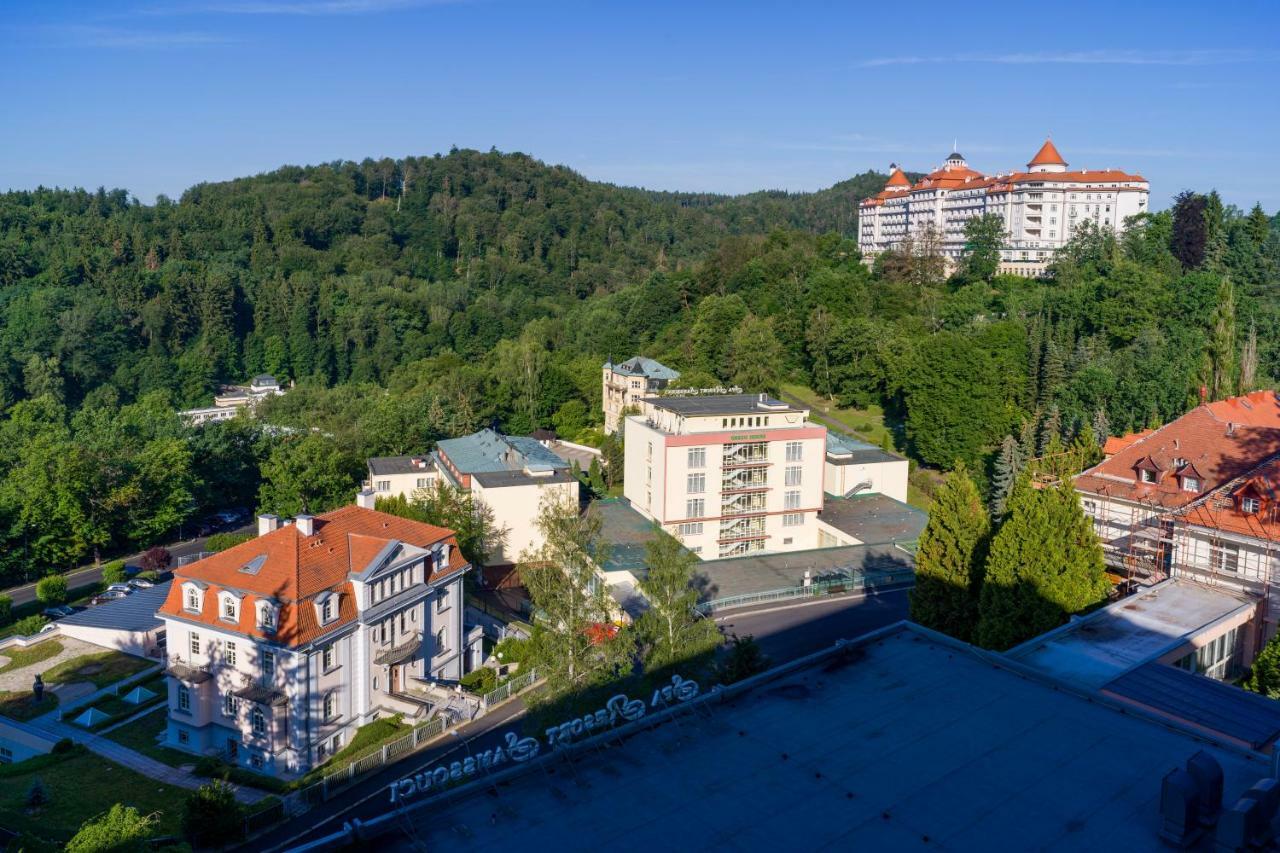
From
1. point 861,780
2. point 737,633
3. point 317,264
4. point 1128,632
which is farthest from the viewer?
point 317,264

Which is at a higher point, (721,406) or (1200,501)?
(721,406)

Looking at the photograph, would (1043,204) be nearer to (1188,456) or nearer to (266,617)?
(1188,456)

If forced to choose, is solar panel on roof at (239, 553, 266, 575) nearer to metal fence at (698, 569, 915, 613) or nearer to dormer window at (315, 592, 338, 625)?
dormer window at (315, 592, 338, 625)

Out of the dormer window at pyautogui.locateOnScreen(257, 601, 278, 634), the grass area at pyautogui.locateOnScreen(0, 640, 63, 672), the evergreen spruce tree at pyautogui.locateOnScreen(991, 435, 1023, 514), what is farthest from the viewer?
the evergreen spruce tree at pyautogui.locateOnScreen(991, 435, 1023, 514)

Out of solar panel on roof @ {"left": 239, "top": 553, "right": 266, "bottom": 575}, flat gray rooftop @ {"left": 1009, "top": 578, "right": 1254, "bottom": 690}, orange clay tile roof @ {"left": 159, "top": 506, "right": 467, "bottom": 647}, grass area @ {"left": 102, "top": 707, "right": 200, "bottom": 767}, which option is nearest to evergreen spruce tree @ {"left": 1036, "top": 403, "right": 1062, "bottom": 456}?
flat gray rooftop @ {"left": 1009, "top": 578, "right": 1254, "bottom": 690}

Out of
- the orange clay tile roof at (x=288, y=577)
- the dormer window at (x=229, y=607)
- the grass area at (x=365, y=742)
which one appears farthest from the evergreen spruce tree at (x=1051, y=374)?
the dormer window at (x=229, y=607)

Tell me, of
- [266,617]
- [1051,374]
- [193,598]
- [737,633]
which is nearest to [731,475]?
[737,633]

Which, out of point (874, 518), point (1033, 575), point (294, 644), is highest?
point (1033, 575)
